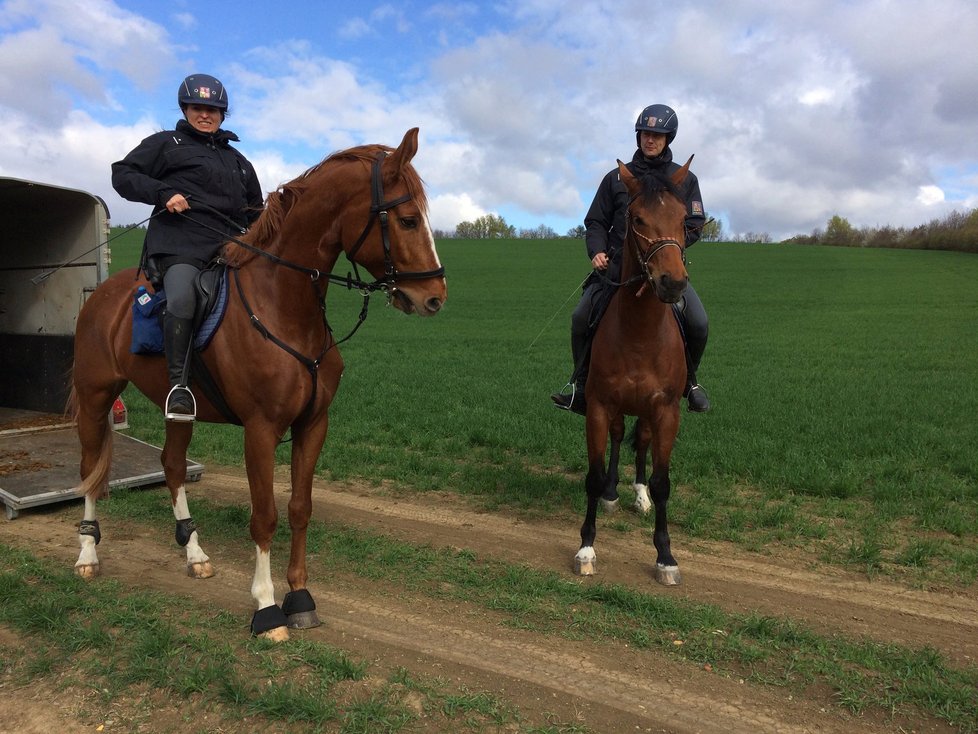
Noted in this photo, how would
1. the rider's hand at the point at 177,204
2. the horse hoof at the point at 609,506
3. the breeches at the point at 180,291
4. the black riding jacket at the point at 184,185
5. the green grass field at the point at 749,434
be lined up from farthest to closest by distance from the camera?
the horse hoof at the point at 609,506, the green grass field at the point at 749,434, the black riding jacket at the point at 184,185, the rider's hand at the point at 177,204, the breeches at the point at 180,291

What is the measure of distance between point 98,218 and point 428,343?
45.3ft

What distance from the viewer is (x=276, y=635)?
3.97 metres

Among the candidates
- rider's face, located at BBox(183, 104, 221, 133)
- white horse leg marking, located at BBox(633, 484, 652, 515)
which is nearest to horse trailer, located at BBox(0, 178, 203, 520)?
rider's face, located at BBox(183, 104, 221, 133)

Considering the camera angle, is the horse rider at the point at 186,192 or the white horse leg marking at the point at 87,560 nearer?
the horse rider at the point at 186,192

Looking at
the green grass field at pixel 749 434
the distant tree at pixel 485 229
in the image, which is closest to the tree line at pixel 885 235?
the distant tree at pixel 485 229

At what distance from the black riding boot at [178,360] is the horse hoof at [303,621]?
153 cm

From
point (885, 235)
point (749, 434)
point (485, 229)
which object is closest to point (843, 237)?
point (885, 235)

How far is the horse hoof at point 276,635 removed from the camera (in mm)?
3952

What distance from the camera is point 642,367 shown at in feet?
17.0

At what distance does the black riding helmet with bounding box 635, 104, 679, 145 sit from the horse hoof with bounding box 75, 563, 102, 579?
5697mm

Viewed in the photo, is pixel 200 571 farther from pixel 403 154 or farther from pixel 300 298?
pixel 403 154

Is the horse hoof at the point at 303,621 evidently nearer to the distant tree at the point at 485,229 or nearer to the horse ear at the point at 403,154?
the horse ear at the point at 403,154

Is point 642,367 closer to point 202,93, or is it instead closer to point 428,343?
point 202,93

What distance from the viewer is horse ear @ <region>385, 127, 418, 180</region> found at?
368 centimetres
